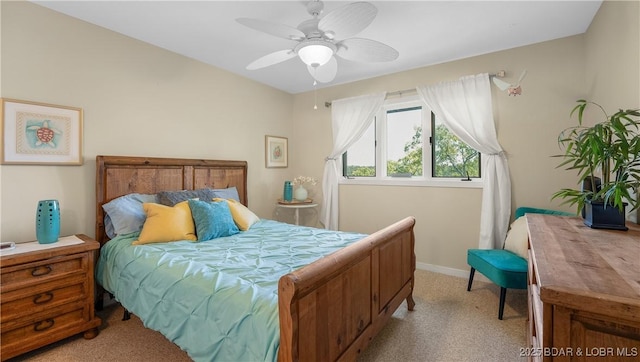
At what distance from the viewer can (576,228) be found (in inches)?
58.7

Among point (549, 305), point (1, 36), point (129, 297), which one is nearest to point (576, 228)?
point (549, 305)

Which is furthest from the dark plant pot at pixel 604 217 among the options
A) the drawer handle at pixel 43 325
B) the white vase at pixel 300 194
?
the drawer handle at pixel 43 325

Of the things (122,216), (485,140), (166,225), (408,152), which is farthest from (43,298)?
(485,140)

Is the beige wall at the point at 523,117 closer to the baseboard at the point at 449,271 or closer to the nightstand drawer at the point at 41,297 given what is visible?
the baseboard at the point at 449,271

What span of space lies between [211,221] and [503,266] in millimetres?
2608

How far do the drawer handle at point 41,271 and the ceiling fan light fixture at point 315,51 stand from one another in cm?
236

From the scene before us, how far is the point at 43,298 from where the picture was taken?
73.8 inches

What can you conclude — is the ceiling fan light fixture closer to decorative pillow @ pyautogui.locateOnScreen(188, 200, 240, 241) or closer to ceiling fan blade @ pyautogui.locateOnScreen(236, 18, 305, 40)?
ceiling fan blade @ pyautogui.locateOnScreen(236, 18, 305, 40)

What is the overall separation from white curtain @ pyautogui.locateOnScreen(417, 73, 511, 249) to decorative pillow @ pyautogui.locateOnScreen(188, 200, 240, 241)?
Answer: 270cm

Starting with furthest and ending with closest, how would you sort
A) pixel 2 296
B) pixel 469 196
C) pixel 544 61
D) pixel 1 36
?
pixel 469 196, pixel 544 61, pixel 1 36, pixel 2 296

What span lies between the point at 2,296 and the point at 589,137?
11.7 ft

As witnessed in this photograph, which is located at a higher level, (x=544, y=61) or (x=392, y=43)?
(x=392, y=43)

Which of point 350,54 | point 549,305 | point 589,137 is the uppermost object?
point 350,54

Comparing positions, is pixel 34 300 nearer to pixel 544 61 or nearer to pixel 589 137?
pixel 589 137
